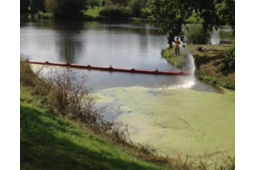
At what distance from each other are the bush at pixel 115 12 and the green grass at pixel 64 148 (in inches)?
2585

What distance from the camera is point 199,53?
2358cm

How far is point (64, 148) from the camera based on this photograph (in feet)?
21.7

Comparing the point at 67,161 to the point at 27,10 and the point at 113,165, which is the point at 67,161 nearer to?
the point at 113,165

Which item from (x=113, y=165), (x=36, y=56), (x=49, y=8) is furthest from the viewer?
(x=49, y=8)

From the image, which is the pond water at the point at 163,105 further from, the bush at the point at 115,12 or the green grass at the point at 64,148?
the bush at the point at 115,12

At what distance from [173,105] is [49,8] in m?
62.1

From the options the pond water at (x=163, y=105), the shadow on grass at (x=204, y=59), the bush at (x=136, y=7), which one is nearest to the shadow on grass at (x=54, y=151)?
the pond water at (x=163, y=105)

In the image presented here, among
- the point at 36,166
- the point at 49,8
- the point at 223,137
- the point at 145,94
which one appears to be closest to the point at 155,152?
the point at 223,137

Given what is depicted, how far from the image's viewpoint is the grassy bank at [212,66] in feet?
59.1

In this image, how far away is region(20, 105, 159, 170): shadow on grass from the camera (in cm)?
562

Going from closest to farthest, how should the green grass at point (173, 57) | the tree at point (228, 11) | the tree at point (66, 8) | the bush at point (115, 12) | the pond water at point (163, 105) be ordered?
the pond water at point (163, 105)
the tree at point (228, 11)
the green grass at point (173, 57)
the tree at point (66, 8)
the bush at point (115, 12)

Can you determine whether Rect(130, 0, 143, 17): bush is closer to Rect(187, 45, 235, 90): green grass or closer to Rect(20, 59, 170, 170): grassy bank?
Rect(187, 45, 235, 90): green grass

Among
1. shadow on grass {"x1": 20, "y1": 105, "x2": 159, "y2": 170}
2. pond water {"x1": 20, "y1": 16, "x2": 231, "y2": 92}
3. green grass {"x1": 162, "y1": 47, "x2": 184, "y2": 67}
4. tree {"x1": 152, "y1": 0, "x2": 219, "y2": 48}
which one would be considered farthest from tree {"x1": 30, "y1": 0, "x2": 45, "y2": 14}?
shadow on grass {"x1": 20, "y1": 105, "x2": 159, "y2": 170}

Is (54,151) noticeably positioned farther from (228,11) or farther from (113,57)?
(113,57)
